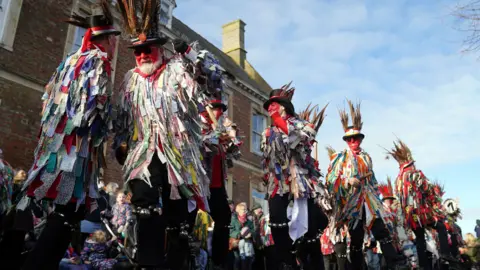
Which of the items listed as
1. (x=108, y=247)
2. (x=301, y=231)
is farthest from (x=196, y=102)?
(x=108, y=247)

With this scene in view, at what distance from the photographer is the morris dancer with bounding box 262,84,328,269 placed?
4.44 metres

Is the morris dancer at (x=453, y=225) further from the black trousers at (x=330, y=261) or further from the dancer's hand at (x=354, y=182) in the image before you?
the dancer's hand at (x=354, y=182)

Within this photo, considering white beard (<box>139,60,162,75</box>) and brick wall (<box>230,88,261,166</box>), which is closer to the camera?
white beard (<box>139,60,162,75</box>)

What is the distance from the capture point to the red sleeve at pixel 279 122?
15.9 feet

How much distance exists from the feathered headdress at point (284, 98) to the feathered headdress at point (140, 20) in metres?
1.96

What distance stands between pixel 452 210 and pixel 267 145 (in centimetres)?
920

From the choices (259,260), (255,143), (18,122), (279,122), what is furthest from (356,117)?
(255,143)

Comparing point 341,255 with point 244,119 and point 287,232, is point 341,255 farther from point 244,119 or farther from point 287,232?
point 244,119

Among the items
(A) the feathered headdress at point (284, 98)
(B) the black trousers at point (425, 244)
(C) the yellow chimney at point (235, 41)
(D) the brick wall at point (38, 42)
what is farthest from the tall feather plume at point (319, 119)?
(C) the yellow chimney at point (235, 41)

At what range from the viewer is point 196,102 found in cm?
339

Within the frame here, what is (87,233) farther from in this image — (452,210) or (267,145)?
(452,210)

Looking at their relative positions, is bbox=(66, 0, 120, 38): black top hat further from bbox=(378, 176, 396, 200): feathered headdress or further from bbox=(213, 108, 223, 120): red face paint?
bbox=(378, 176, 396, 200): feathered headdress

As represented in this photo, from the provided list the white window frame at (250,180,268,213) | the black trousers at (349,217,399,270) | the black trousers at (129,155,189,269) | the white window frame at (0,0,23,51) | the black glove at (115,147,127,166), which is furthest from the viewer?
the white window frame at (250,180,268,213)

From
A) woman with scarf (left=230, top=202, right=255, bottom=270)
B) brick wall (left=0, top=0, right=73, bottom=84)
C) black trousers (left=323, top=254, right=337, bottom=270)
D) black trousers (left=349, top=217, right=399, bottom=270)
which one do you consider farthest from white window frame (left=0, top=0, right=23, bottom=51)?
black trousers (left=349, top=217, right=399, bottom=270)
